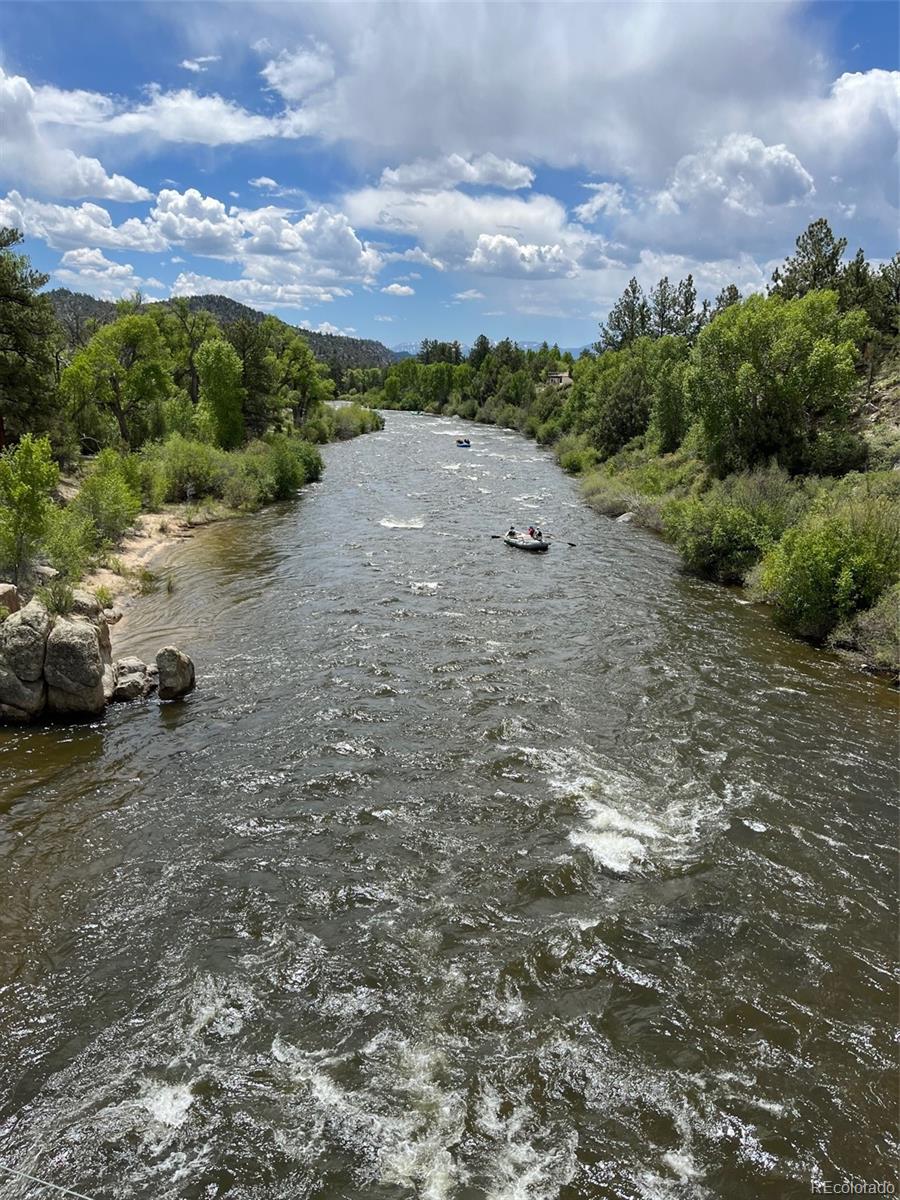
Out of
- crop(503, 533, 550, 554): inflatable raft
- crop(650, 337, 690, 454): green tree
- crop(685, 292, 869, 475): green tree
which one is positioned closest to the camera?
crop(685, 292, 869, 475): green tree

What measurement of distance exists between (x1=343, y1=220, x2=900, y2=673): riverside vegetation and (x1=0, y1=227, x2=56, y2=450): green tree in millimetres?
32246

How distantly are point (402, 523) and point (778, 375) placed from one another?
865 inches

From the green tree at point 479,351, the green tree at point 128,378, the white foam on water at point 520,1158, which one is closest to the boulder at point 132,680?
the white foam on water at point 520,1158

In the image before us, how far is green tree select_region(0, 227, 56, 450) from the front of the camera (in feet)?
109

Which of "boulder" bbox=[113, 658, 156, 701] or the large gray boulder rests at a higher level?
the large gray boulder

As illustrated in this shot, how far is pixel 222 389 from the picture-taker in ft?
180

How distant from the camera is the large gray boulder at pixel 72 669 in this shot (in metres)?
16.8

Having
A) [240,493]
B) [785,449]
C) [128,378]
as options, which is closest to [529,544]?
[785,449]

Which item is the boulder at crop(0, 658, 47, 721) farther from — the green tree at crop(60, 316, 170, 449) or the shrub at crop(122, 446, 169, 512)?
the green tree at crop(60, 316, 170, 449)

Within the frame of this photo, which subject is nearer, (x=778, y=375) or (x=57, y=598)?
(x=57, y=598)

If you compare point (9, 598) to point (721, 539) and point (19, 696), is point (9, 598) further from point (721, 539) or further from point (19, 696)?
point (721, 539)

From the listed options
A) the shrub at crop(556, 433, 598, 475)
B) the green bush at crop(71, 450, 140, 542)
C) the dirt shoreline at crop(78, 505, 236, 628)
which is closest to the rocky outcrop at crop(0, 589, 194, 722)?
the dirt shoreline at crop(78, 505, 236, 628)

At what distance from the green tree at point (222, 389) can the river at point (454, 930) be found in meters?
37.1

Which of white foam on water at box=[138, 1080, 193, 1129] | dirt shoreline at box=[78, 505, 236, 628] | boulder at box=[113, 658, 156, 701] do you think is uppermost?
dirt shoreline at box=[78, 505, 236, 628]
